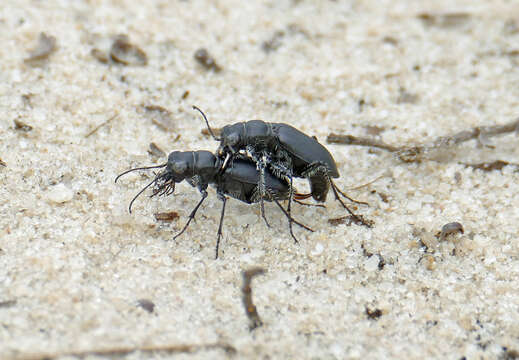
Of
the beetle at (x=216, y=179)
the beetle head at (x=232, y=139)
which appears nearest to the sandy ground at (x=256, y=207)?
the beetle at (x=216, y=179)

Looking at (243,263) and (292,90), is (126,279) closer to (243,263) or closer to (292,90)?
(243,263)

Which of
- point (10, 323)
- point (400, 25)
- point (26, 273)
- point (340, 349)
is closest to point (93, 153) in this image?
point (26, 273)

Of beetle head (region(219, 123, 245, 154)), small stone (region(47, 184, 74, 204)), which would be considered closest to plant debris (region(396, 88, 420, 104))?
beetle head (region(219, 123, 245, 154))

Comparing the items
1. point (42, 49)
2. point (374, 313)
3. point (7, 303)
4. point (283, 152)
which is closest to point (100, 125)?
point (42, 49)

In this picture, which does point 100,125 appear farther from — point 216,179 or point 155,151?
point 216,179

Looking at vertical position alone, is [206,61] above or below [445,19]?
below

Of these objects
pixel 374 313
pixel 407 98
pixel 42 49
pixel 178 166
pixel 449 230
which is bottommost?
pixel 374 313

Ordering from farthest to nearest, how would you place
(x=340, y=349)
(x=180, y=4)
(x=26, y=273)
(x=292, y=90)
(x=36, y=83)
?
(x=180, y=4), (x=292, y=90), (x=36, y=83), (x=26, y=273), (x=340, y=349)
